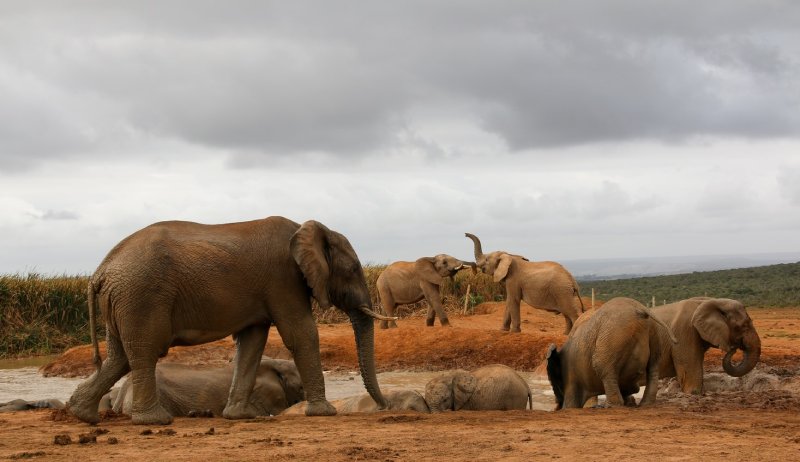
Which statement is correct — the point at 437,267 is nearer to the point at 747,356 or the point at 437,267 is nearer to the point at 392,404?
the point at 747,356

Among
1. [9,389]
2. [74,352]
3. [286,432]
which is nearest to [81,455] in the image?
[286,432]

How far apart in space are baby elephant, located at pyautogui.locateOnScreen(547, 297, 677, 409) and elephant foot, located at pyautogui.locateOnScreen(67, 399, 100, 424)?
5.94 meters

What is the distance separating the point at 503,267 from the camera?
1007 inches

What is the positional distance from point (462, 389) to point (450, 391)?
0.17m

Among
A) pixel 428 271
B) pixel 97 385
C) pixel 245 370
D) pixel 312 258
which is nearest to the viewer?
pixel 97 385

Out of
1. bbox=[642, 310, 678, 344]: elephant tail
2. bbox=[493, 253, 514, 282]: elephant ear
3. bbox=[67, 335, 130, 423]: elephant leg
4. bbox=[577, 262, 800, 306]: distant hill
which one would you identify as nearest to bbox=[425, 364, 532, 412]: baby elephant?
bbox=[642, 310, 678, 344]: elephant tail

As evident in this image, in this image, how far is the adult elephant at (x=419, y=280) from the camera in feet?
90.4

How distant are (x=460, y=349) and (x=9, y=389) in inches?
362

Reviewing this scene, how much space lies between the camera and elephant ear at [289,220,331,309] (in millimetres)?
12148

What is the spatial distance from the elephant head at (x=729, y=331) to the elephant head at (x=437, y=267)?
42.2ft

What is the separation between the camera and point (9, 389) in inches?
758

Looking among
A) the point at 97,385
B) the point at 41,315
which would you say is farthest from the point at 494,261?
the point at 97,385

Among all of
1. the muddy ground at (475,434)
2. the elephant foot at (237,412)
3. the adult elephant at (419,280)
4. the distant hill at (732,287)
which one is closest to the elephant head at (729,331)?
the muddy ground at (475,434)

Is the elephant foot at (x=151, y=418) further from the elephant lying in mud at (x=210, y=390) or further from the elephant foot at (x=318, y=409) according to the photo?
the elephant foot at (x=318, y=409)
